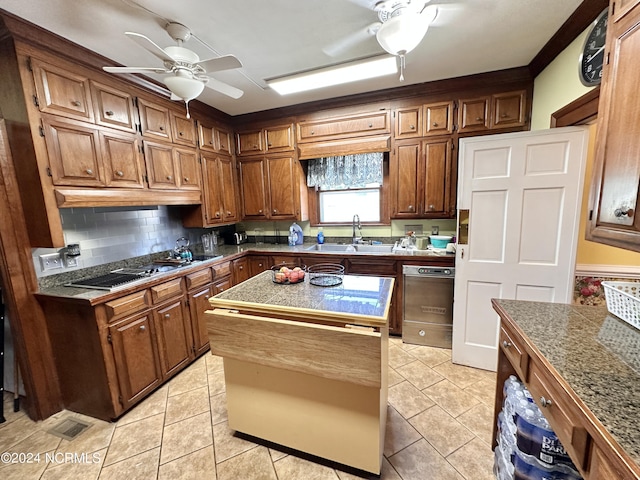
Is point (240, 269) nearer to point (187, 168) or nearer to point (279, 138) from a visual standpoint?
point (187, 168)

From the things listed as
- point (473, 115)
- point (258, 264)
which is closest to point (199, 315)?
point (258, 264)

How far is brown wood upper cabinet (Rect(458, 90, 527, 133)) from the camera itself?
2.54 meters

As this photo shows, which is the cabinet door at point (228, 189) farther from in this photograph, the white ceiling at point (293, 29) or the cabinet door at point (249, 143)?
the white ceiling at point (293, 29)

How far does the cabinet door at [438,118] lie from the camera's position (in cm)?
273

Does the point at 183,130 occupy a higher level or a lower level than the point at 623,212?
higher

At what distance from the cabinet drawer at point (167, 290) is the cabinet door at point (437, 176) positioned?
2629 mm

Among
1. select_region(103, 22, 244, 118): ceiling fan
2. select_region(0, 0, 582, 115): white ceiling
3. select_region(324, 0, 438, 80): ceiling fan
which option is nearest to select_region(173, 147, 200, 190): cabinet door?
select_region(0, 0, 582, 115): white ceiling

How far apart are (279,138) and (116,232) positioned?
2.05 meters

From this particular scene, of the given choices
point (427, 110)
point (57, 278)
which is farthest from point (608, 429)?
point (57, 278)

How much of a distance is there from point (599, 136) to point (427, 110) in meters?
1.83

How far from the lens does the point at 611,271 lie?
239 cm

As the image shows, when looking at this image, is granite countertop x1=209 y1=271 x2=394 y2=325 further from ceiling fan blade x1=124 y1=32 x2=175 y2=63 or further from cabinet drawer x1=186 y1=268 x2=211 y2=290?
ceiling fan blade x1=124 y1=32 x2=175 y2=63

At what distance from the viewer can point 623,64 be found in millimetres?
1051

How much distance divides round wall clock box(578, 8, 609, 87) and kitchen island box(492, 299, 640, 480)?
1.46 meters
